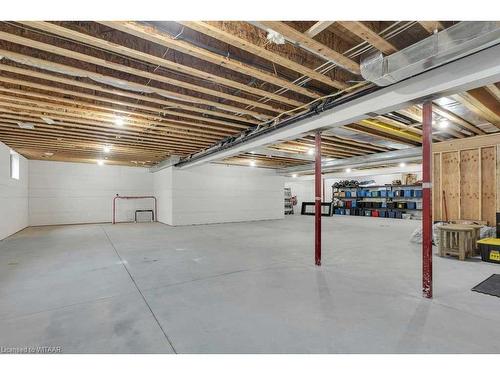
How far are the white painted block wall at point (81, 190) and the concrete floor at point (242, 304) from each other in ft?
18.3

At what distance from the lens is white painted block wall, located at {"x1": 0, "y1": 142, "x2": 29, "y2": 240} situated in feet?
20.0

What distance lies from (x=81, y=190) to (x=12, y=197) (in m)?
2.84

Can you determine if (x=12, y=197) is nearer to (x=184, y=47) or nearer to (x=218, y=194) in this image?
(x=218, y=194)

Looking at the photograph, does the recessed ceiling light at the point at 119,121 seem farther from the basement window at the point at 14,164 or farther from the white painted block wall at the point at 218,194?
the basement window at the point at 14,164

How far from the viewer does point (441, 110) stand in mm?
4027

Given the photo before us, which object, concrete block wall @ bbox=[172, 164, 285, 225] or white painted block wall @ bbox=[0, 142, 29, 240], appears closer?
white painted block wall @ bbox=[0, 142, 29, 240]

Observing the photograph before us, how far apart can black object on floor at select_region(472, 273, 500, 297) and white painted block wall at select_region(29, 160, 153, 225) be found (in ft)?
34.4

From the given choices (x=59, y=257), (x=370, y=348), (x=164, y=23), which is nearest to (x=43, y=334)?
(x=370, y=348)

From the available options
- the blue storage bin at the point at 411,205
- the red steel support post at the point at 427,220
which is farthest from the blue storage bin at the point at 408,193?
the red steel support post at the point at 427,220

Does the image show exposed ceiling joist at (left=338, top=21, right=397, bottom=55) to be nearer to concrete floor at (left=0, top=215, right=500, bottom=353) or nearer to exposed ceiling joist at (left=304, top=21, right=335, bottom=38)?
exposed ceiling joist at (left=304, top=21, right=335, bottom=38)

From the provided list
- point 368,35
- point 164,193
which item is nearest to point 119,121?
point 368,35

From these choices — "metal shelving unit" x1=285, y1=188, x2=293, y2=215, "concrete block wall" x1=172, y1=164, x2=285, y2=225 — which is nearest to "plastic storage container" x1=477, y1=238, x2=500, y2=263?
"concrete block wall" x1=172, y1=164, x2=285, y2=225

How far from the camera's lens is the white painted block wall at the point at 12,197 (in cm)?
609

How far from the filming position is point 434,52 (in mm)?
2039
